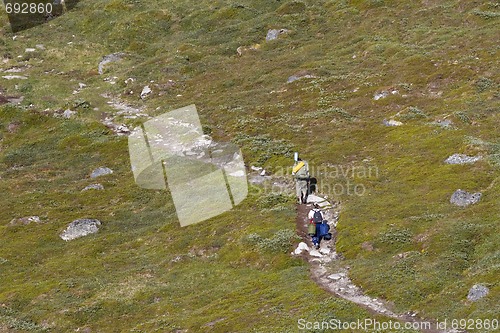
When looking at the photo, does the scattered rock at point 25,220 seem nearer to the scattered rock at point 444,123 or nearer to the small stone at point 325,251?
the small stone at point 325,251

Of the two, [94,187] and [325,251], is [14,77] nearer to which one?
[94,187]

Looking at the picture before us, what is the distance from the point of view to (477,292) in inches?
1329

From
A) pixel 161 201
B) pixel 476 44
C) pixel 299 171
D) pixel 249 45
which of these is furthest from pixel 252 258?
pixel 249 45

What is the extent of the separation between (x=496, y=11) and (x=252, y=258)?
6555cm

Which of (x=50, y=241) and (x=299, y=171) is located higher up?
(x=299, y=171)

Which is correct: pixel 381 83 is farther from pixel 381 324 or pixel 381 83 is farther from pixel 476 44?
pixel 381 324

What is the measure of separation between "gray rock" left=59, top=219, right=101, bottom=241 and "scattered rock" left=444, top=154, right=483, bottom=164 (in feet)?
96.7

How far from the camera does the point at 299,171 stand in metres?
48.2

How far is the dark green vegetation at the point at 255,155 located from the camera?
40.4 m

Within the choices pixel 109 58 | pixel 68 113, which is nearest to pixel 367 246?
pixel 68 113

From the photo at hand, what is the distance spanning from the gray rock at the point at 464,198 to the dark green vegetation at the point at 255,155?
0.59 metres

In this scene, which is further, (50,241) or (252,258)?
(50,241)

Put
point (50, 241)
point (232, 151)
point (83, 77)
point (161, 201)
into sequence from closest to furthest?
point (50, 241), point (161, 201), point (232, 151), point (83, 77)

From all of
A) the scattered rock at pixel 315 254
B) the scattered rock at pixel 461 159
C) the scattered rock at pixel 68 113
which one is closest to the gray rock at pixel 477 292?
the scattered rock at pixel 315 254
